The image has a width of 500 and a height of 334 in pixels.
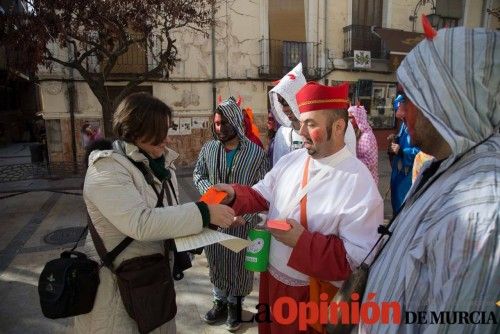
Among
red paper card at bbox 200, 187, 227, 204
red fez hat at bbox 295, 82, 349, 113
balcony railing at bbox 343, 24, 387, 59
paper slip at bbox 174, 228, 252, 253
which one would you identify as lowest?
paper slip at bbox 174, 228, 252, 253

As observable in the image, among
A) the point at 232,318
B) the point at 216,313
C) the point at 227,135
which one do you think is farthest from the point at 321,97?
the point at 216,313

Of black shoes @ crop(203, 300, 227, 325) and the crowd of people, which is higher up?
the crowd of people

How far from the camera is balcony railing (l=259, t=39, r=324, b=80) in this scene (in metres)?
11.3

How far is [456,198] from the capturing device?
34.1 inches

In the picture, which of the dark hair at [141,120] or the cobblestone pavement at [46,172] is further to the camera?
the cobblestone pavement at [46,172]

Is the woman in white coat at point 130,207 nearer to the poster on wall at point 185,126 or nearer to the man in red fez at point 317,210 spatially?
the man in red fez at point 317,210

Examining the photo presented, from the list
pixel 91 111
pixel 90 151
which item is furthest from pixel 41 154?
pixel 90 151

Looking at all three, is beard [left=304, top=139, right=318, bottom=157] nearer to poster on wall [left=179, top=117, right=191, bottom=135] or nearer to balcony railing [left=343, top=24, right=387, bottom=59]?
poster on wall [left=179, top=117, right=191, bottom=135]

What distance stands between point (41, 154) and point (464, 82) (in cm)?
1207

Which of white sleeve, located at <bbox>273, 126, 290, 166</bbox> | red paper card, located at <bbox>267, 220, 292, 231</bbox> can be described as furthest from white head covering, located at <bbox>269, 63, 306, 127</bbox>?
red paper card, located at <bbox>267, 220, 292, 231</bbox>

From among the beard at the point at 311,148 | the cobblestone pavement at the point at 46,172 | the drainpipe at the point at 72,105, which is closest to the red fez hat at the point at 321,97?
the beard at the point at 311,148

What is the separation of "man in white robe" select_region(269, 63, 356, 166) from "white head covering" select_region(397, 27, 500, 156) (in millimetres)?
1971

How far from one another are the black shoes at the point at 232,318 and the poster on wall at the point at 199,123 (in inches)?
333

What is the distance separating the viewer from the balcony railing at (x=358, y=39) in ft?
39.5
